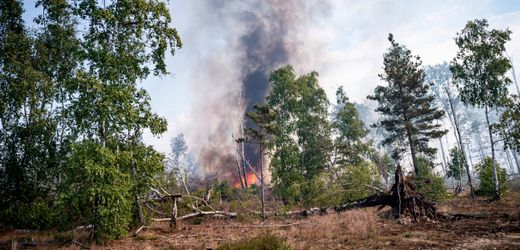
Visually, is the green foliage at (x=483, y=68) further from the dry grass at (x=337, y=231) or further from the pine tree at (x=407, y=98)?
the dry grass at (x=337, y=231)

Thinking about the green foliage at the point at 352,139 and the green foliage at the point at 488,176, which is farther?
the green foliage at the point at 352,139

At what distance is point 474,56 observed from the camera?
22750mm

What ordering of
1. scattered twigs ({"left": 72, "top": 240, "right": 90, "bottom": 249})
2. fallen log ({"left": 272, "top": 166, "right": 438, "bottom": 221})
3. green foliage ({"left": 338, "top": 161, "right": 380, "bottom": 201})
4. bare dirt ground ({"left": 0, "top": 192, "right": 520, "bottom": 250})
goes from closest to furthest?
bare dirt ground ({"left": 0, "top": 192, "right": 520, "bottom": 250}), scattered twigs ({"left": 72, "top": 240, "right": 90, "bottom": 249}), fallen log ({"left": 272, "top": 166, "right": 438, "bottom": 221}), green foliage ({"left": 338, "top": 161, "right": 380, "bottom": 201})

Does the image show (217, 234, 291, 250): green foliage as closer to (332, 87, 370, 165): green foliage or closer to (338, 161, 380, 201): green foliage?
(338, 161, 380, 201): green foliage

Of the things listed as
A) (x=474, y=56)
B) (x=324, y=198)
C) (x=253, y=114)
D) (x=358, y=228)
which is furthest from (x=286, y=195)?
(x=474, y=56)

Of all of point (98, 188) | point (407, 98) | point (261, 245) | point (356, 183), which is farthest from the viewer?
point (407, 98)

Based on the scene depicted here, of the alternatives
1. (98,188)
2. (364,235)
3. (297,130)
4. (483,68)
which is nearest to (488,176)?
(483,68)

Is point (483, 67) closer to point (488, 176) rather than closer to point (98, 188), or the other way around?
point (488, 176)

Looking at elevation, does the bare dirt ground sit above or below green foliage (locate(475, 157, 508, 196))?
below

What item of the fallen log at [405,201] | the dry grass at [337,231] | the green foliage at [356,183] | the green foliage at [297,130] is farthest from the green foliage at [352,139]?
the dry grass at [337,231]

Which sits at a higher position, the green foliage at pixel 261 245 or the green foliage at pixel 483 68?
the green foliage at pixel 483 68

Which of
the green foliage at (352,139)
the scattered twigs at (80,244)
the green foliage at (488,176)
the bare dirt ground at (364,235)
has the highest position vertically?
the green foliage at (352,139)

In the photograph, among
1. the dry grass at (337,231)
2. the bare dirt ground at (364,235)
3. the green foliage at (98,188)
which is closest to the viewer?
the bare dirt ground at (364,235)

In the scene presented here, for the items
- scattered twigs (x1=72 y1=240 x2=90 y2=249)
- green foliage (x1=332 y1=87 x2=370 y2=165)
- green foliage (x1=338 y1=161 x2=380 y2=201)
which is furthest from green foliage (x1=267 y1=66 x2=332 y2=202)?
scattered twigs (x1=72 y1=240 x2=90 y2=249)
